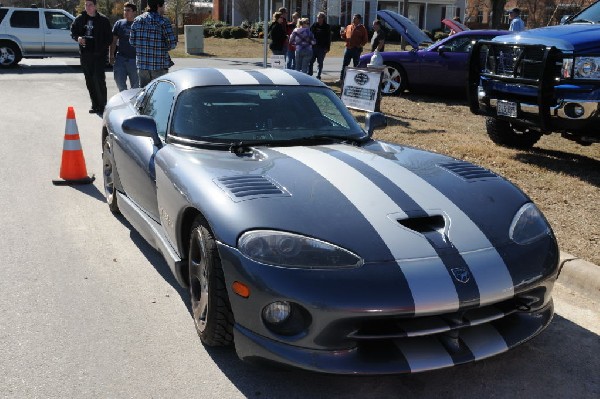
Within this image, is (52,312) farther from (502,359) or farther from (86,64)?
(86,64)

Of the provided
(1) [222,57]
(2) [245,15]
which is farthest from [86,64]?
(2) [245,15]

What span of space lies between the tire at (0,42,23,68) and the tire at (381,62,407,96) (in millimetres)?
12063

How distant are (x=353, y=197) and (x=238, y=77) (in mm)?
1854

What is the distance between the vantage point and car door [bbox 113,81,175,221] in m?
4.48

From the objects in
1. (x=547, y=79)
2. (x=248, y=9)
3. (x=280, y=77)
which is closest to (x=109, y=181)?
(x=280, y=77)

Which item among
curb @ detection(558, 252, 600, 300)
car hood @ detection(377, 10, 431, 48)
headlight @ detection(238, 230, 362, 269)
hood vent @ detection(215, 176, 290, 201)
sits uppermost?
car hood @ detection(377, 10, 431, 48)

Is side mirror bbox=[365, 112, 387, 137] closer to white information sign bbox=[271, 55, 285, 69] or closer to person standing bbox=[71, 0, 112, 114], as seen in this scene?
person standing bbox=[71, 0, 112, 114]

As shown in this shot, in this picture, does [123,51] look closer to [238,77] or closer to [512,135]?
[512,135]

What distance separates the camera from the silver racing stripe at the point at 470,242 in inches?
121

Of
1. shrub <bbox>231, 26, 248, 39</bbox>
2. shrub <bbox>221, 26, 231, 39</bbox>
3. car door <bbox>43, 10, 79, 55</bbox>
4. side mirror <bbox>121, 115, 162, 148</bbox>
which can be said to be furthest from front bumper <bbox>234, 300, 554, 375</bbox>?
shrub <bbox>221, 26, 231, 39</bbox>

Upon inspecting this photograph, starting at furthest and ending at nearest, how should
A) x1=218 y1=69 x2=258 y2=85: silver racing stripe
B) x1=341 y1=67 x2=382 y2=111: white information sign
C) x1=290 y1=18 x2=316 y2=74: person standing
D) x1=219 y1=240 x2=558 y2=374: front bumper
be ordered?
x1=290 y1=18 x2=316 y2=74: person standing < x1=341 y1=67 x2=382 y2=111: white information sign < x1=218 y1=69 x2=258 y2=85: silver racing stripe < x1=219 y1=240 x2=558 y2=374: front bumper

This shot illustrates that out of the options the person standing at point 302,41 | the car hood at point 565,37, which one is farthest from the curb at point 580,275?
the person standing at point 302,41

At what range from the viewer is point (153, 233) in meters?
4.47

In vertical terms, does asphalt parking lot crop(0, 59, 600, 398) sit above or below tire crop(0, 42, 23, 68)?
below
